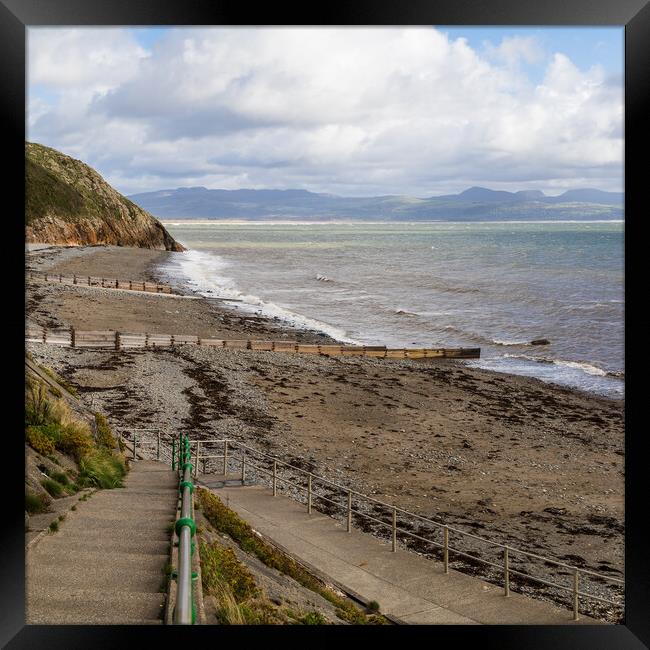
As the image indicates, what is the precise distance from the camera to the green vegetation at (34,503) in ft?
21.0

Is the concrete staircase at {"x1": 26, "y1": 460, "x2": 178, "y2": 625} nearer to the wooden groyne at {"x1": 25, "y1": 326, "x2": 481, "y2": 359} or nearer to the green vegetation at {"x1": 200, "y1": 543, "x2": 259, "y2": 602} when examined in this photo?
the green vegetation at {"x1": 200, "y1": 543, "x2": 259, "y2": 602}

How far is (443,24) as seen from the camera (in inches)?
221

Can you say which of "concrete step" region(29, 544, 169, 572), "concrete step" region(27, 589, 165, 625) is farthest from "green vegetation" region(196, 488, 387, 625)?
"concrete step" region(27, 589, 165, 625)

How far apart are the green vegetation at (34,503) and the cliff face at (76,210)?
205 ft

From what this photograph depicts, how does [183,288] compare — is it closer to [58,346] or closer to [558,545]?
[58,346]

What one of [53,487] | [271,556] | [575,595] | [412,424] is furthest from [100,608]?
[412,424]

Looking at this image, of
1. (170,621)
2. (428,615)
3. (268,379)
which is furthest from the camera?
(268,379)

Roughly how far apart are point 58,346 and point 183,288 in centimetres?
2367

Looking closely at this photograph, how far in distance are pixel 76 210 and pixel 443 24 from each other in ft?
248

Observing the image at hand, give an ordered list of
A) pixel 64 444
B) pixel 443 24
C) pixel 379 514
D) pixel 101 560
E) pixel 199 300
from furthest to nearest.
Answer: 1. pixel 199 300
2. pixel 379 514
3. pixel 64 444
4. pixel 443 24
5. pixel 101 560

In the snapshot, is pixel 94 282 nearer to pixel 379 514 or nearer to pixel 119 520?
pixel 379 514

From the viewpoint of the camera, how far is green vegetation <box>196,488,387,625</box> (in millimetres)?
7051
